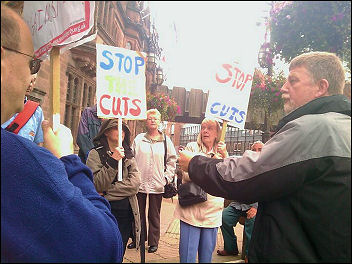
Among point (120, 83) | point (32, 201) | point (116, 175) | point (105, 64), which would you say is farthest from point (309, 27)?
point (116, 175)

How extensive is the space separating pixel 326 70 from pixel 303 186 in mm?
482

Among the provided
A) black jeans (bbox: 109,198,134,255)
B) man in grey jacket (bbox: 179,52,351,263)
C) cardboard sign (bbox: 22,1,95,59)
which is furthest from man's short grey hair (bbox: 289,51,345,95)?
black jeans (bbox: 109,198,134,255)

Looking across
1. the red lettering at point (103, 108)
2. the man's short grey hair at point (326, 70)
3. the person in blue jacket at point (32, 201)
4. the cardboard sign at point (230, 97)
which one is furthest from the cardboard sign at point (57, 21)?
the red lettering at point (103, 108)

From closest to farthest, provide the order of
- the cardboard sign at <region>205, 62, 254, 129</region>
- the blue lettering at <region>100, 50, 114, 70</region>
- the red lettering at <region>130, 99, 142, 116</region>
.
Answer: the cardboard sign at <region>205, 62, 254, 129</region> < the blue lettering at <region>100, 50, 114, 70</region> < the red lettering at <region>130, 99, 142, 116</region>

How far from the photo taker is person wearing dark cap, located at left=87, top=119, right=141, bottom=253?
269cm

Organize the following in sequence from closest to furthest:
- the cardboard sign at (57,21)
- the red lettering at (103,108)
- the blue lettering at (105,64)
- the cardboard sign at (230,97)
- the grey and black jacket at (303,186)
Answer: the cardboard sign at (57,21) < the grey and black jacket at (303,186) < the cardboard sign at (230,97) < the blue lettering at (105,64) < the red lettering at (103,108)

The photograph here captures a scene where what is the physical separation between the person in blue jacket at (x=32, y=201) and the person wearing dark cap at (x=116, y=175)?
1911mm

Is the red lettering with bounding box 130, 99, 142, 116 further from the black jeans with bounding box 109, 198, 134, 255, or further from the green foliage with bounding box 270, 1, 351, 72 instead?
the green foliage with bounding box 270, 1, 351, 72

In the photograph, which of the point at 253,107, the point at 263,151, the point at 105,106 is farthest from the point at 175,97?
the point at 263,151

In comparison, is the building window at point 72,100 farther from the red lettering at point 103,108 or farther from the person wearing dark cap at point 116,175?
the red lettering at point 103,108

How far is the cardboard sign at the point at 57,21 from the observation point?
59 centimetres

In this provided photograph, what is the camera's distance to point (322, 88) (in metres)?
1.18

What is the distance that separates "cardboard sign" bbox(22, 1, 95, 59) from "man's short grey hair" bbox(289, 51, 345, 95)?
82 centimetres

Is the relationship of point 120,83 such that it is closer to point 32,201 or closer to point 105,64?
point 105,64
